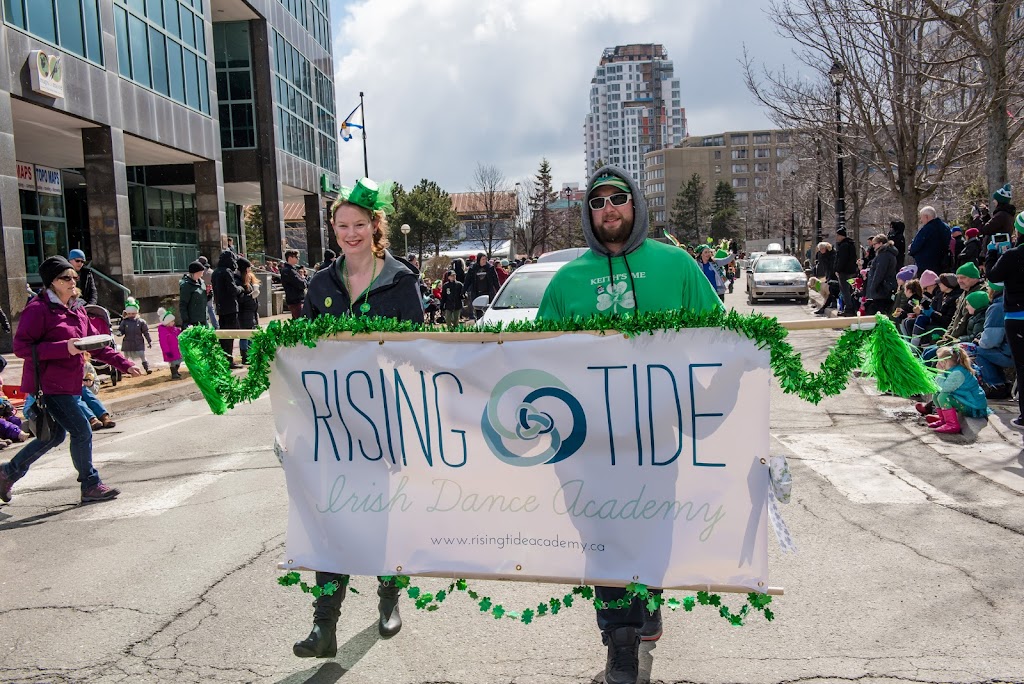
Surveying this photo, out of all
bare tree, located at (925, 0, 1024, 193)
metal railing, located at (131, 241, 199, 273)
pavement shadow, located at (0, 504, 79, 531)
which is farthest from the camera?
metal railing, located at (131, 241, 199, 273)

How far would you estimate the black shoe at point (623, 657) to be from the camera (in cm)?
Answer: 331

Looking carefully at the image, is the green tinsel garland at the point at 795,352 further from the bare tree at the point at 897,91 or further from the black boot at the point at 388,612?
the bare tree at the point at 897,91

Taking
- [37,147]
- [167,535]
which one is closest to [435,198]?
[37,147]

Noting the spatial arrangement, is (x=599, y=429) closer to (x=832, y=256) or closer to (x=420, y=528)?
(x=420, y=528)

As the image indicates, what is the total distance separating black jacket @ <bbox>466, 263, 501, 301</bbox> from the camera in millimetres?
21250

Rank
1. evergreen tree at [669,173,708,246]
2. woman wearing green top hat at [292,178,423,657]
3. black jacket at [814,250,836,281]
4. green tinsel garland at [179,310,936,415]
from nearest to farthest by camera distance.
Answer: green tinsel garland at [179,310,936,415], woman wearing green top hat at [292,178,423,657], black jacket at [814,250,836,281], evergreen tree at [669,173,708,246]

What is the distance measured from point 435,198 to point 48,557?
6650cm

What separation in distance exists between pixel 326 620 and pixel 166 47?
88.7 ft

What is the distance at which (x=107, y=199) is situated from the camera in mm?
22781

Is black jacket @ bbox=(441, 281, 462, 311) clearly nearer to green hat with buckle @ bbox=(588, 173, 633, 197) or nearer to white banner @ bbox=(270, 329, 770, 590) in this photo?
green hat with buckle @ bbox=(588, 173, 633, 197)

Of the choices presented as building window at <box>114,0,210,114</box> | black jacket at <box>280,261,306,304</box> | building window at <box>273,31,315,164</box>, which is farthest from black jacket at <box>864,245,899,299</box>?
building window at <box>273,31,315,164</box>

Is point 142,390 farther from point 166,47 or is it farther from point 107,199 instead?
point 166,47

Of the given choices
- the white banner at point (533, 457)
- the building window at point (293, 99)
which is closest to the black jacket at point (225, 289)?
the white banner at point (533, 457)

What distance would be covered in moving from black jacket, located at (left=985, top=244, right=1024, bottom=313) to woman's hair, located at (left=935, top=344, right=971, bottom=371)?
531 millimetres
